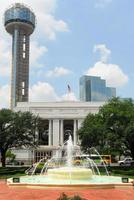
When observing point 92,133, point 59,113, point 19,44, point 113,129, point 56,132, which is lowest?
point 92,133

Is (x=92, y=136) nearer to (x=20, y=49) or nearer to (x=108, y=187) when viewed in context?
(x=108, y=187)

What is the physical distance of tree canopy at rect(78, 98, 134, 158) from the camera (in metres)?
52.8

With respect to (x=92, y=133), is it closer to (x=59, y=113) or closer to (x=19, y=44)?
→ (x=59, y=113)

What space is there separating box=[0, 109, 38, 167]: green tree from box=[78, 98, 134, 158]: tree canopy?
858cm

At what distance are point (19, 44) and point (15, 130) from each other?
9960 centimetres

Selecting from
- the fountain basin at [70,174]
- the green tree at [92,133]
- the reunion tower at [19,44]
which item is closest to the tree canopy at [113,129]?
the green tree at [92,133]

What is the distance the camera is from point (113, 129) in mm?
54875

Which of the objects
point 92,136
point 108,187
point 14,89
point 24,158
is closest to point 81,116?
point 24,158

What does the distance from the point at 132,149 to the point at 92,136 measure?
614 cm

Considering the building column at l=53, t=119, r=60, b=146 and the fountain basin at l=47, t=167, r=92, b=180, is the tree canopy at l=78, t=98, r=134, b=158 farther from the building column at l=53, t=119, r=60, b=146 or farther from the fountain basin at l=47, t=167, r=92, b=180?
the building column at l=53, t=119, r=60, b=146

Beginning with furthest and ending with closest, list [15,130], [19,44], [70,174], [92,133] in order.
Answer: [19,44], [15,130], [92,133], [70,174]

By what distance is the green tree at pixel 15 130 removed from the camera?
5941 cm

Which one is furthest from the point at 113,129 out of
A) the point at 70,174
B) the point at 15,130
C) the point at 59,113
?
the point at 59,113

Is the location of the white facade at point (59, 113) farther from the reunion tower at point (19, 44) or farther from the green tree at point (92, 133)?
the reunion tower at point (19, 44)
